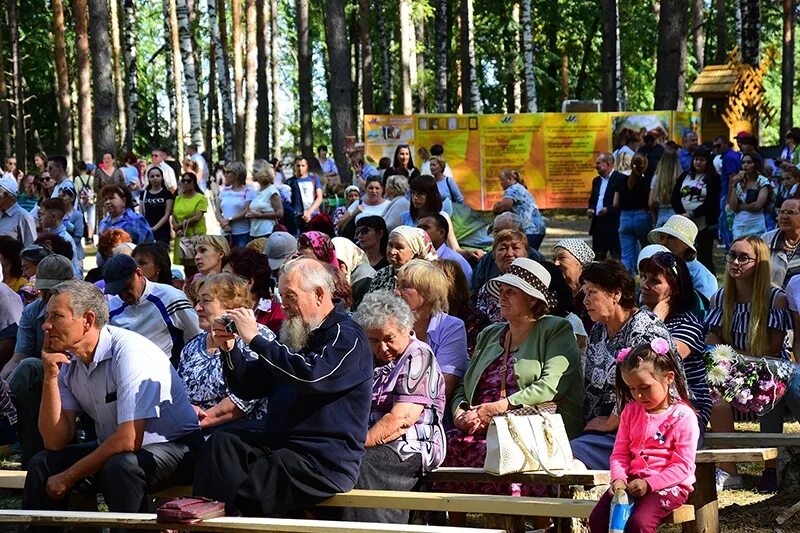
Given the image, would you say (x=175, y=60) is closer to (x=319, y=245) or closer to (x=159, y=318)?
(x=319, y=245)

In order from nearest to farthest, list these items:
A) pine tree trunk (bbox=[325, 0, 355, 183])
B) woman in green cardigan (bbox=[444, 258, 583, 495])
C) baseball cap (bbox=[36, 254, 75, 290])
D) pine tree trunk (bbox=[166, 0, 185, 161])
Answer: woman in green cardigan (bbox=[444, 258, 583, 495]), baseball cap (bbox=[36, 254, 75, 290]), pine tree trunk (bbox=[325, 0, 355, 183]), pine tree trunk (bbox=[166, 0, 185, 161])

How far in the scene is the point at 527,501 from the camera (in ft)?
19.0

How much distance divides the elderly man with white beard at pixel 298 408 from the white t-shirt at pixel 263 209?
9514 millimetres

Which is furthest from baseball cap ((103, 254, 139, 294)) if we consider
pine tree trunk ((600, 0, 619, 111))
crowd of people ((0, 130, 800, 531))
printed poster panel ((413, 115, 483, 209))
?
pine tree trunk ((600, 0, 619, 111))

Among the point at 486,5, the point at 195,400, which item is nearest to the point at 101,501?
the point at 195,400

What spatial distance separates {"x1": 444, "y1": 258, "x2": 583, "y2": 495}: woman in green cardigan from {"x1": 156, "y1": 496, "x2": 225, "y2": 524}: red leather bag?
1.52 metres

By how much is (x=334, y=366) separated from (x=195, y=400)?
163cm

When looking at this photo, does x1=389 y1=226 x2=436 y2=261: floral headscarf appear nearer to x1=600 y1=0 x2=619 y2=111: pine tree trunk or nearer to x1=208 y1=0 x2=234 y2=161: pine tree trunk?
x1=600 y1=0 x2=619 y2=111: pine tree trunk

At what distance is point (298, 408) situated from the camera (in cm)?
607

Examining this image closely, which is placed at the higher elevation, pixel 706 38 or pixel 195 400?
pixel 706 38

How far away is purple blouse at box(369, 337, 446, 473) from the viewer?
643 cm

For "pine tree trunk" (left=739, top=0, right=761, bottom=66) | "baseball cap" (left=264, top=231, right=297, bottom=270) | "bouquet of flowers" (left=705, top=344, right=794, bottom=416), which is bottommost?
"bouquet of flowers" (left=705, top=344, right=794, bottom=416)

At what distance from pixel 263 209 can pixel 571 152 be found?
44.4ft

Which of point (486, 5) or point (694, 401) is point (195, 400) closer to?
point (694, 401)
